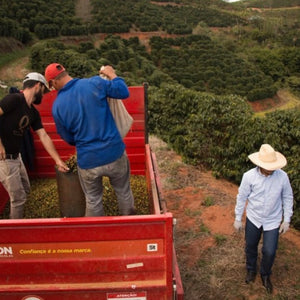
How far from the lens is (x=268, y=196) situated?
126 inches

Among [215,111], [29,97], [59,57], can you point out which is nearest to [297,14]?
[59,57]

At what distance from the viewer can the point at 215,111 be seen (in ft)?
25.1

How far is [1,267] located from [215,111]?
6.14 metres

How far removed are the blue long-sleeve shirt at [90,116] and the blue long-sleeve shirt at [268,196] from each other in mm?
1401

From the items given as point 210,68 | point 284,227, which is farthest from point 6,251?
point 210,68

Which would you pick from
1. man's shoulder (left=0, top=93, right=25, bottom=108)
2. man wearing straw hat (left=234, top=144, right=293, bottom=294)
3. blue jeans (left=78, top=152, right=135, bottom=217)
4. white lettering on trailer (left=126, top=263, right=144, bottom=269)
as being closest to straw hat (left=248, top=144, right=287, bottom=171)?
man wearing straw hat (left=234, top=144, right=293, bottom=294)

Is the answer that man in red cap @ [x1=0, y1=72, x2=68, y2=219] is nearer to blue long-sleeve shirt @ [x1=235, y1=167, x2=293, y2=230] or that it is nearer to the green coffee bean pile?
the green coffee bean pile

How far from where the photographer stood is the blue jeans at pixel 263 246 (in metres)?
3.33

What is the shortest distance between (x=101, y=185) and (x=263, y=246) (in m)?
1.75

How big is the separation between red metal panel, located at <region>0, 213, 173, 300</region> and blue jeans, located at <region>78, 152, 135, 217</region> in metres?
0.65

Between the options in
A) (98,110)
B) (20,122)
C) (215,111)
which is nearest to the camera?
(98,110)

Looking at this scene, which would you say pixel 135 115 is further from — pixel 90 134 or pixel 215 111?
pixel 215 111

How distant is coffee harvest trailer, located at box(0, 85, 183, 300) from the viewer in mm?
2180

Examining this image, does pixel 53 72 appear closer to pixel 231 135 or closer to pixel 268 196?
pixel 268 196
